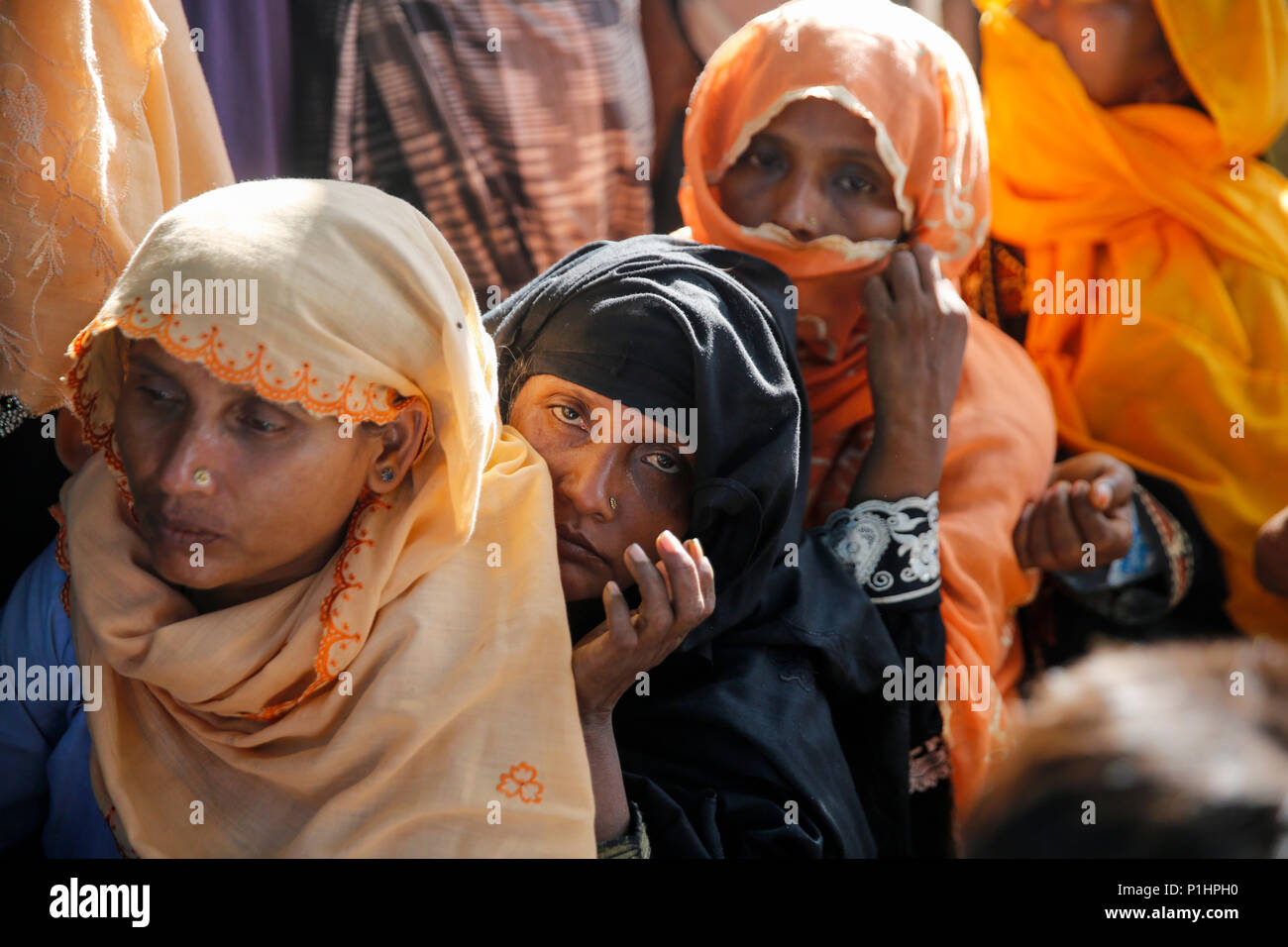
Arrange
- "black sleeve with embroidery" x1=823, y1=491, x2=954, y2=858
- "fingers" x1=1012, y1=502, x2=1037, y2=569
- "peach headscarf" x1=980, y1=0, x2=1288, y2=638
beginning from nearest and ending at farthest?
1. "black sleeve with embroidery" x1=823, y1=491, x2=954, y2=858
2. "fingers" x1=1012, y1=502, x2=1037, y2=569
3. "peach headscarf" x1=980, y1=0, x2=1288, y2=638

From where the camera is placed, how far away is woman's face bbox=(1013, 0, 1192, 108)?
2.57 m

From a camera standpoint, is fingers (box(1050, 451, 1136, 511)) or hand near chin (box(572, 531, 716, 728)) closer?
hand near chin (box(572, 531, 716, 728))

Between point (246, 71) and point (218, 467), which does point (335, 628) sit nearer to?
point (218, 467)

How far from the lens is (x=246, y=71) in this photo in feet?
7.28

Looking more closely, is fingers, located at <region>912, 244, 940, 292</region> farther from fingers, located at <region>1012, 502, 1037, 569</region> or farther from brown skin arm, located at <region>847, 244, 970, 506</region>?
fingers, located at <region>1012, 502, 1037, 569</region>

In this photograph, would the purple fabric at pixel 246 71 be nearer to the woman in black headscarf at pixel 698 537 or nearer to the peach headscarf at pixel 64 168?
the peach headscarf at pixel 64 168

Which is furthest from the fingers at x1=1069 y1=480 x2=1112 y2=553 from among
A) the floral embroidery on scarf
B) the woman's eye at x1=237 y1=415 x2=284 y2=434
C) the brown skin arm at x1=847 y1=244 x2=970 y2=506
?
the woman's eye at x1=237 y1=415 x2=284 y2=434

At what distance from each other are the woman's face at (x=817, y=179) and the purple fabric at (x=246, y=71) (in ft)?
2.88

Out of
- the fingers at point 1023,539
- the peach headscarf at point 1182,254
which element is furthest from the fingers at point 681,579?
the peach headscarf at point 1182,254

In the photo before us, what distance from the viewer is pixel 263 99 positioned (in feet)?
7.31

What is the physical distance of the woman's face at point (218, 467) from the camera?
136 cm

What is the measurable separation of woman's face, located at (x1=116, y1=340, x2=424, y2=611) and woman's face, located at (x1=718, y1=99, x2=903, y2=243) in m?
0.99
